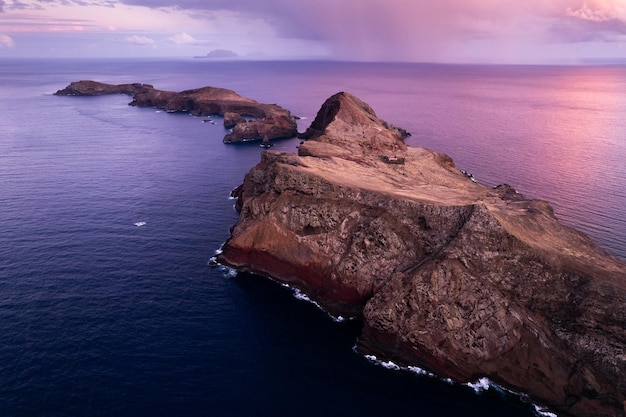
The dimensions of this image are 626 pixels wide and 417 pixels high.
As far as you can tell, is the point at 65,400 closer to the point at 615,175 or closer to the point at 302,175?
the point at 302,175

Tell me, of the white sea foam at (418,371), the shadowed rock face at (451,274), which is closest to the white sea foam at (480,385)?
the shadowed rock face at (451,274)

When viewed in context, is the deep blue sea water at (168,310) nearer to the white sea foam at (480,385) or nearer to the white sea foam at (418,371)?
the white sea foam at (418,371)

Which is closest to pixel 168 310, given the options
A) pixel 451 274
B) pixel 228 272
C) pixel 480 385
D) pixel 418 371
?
pixel 228 272

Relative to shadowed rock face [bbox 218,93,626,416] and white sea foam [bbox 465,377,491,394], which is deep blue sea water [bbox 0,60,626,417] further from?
shadowed rock face [bbox 218,93,626,416]

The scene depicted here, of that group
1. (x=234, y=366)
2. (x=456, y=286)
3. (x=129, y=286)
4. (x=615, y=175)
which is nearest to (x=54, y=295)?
(x=129, y=286)

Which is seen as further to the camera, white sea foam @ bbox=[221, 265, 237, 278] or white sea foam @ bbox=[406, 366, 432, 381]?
white sea foam @ bbox=[221, 265, 237, 278]

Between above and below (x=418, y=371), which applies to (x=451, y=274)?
above

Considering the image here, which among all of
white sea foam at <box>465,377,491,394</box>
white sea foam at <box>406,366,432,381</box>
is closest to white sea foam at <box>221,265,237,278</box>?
white sea foam at <box>406,366,432,381</box>

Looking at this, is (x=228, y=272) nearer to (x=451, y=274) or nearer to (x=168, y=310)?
(x=168, y=310)
